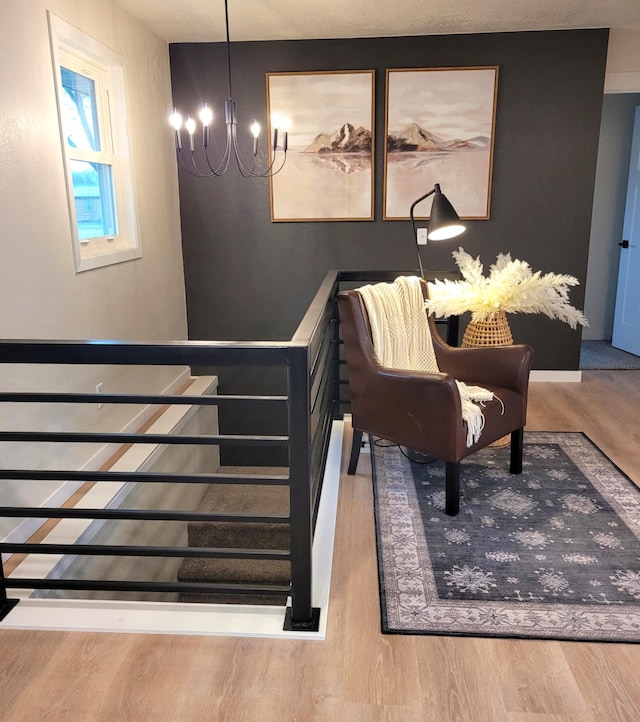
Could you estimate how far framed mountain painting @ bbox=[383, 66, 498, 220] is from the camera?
13.3 feet

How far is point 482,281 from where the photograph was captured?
2945 mm

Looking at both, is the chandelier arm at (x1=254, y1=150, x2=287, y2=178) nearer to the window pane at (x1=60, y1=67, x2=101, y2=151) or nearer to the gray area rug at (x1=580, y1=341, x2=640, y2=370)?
the window pane at (x1=60, y1=67, x2=101, y2=151)

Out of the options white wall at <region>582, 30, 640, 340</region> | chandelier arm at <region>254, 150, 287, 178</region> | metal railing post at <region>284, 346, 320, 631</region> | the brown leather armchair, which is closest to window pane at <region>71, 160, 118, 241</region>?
chandelier arm at <region>254, 150, 287, 178</region>

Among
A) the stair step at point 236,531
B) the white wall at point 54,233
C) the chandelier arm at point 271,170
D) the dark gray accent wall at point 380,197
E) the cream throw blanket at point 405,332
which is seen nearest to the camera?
the white wall at point 54,233

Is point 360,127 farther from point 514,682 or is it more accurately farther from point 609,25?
point 514,682

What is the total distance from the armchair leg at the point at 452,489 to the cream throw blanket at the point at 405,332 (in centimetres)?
13

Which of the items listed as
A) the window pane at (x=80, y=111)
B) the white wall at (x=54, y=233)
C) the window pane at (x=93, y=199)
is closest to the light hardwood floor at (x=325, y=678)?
the white wall at (x=54, y=233)

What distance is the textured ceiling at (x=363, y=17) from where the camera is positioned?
3402 mm

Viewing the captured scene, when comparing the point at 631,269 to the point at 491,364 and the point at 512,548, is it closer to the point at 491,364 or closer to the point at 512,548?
the point at 491,364

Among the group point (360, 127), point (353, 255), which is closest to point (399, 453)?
point (353, 255)

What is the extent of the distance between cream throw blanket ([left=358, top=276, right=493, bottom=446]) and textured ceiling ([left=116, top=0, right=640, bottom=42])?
169cm

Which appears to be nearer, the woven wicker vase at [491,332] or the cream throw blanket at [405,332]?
the cream throw blanket at [405,332]

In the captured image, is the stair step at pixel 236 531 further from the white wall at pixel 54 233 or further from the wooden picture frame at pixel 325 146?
the wooden picture frame at pixel 325 146

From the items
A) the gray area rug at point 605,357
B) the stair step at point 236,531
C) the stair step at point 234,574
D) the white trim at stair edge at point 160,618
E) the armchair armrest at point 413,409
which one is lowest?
the stair step at point 234,574
